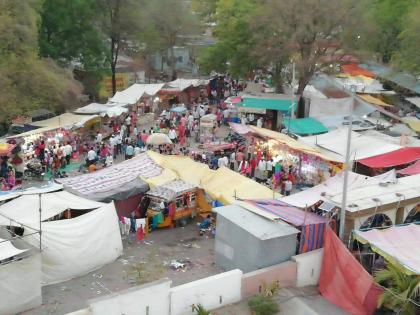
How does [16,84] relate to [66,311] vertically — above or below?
above

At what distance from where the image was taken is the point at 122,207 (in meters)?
17.7

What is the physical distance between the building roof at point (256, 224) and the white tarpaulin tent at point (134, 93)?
1879 cm

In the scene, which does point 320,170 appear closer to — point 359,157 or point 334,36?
point 359,157

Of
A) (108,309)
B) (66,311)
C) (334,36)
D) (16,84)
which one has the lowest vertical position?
(66,311)

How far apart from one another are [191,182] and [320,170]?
6.05 m

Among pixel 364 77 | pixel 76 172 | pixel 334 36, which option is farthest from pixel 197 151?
pixel 364 77

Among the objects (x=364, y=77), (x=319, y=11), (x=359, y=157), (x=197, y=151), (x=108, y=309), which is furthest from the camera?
(x=364, y=77)

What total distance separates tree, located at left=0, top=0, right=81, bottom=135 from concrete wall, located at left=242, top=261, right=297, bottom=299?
17354mm

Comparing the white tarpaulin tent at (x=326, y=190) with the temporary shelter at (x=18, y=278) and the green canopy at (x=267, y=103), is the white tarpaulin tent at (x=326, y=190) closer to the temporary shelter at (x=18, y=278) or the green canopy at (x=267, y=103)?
the temporary shelter at (x=18, y=278)

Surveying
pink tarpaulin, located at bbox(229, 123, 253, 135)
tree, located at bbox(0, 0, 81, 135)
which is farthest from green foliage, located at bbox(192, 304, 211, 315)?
tree, located at bbox(0, 0, 81, 135)

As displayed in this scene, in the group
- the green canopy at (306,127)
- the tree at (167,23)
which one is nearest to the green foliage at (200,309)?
the green canopy at (306,127)

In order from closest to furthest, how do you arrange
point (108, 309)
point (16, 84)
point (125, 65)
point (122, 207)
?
point (108, 309) → point (122, 207) → point (16, 84) → point (125, 65)

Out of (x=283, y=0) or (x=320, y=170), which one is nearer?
(x=320, y=170)

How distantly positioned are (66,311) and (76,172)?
1106 centimetres
